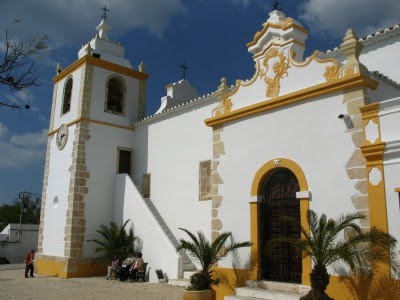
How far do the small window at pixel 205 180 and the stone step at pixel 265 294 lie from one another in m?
5.05

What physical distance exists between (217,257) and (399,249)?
4.13 meters

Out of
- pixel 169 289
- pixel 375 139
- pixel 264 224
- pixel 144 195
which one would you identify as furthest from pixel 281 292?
pixel 144 195

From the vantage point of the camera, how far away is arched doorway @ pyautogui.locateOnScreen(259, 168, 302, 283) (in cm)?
859

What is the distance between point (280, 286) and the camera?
8.40m

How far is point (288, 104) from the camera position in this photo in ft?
29.6

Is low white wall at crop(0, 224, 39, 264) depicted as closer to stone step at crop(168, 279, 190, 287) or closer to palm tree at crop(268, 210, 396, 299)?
stone step at crop(168, 279, 190, 287)

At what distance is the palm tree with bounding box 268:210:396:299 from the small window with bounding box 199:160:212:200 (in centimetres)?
604

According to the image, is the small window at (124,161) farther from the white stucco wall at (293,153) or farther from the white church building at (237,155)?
the white stucco wall at (293,153)

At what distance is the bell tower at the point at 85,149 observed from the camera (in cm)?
1564

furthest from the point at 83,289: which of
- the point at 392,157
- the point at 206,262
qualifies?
the point at 392,157

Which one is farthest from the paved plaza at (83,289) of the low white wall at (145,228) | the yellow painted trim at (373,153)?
the yellow painted trim at (373,153)

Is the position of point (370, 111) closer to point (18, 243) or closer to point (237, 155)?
point (237, 155)

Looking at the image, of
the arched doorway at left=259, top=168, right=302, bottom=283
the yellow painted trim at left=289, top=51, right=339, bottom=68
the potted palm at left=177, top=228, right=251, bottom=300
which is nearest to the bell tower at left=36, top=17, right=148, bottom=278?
the potted palm at left=177, top=228, right=251, bottom=300

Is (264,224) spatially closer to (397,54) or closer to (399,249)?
(399,249)
